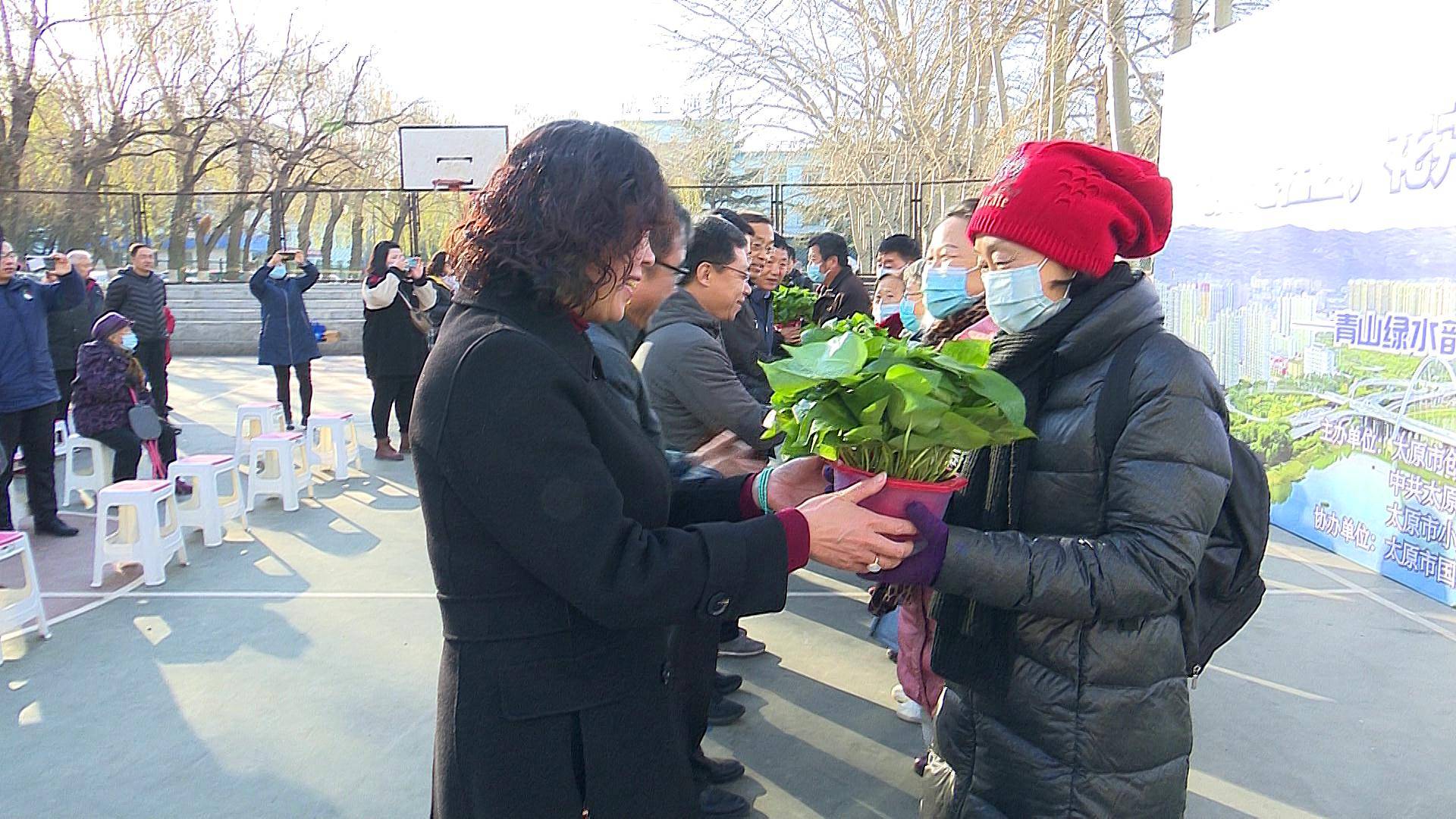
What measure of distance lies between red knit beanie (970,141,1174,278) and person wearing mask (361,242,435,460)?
301 inches

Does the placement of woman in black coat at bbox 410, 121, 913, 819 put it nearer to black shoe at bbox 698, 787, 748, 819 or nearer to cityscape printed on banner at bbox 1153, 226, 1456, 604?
black shoe at bbox 698, 787, 748, 819

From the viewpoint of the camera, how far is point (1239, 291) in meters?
7.20

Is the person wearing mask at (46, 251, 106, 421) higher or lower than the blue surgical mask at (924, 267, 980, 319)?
lower

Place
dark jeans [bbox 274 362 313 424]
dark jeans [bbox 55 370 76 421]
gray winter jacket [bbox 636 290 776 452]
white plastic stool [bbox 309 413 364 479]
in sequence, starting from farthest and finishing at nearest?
dark jeans [bbox 274 362 313 424], dark jeans [bbox 55 370 76 421], white plastic stool [bbox 309 413 364 479], gray winter jacket [bbox 636 290 776 452]

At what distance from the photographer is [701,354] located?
3.71 metres

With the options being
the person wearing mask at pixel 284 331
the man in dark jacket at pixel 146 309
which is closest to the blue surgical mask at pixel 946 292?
the person wearing mask at pixel 284 331

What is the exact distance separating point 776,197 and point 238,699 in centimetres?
1381

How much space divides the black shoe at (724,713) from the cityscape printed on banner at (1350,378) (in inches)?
154

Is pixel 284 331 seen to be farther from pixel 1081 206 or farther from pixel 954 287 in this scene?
pixel 1081 206

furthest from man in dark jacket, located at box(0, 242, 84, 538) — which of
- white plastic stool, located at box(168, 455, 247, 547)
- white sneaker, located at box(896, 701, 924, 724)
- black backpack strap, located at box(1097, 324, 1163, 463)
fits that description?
black backpack strap, located at box(1097, 324, 1163, 463)

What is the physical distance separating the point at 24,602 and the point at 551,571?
4.43 metres

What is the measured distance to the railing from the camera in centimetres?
1917

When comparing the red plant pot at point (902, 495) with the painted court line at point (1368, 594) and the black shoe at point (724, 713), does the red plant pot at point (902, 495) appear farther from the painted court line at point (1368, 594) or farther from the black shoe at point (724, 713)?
the painted court line at point (1368, 594)

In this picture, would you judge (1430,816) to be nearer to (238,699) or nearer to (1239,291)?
(238,699)
